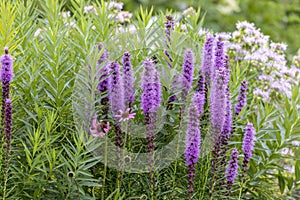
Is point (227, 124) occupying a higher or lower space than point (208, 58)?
lower

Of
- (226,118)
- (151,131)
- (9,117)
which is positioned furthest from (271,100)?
(9,117)

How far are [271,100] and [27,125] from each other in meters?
2.20

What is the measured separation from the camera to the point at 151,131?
6.93 ft

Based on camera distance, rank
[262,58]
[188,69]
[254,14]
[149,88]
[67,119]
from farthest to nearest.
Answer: [254,14] → [262,58] → [67,119] → [188,69] → [149,88]

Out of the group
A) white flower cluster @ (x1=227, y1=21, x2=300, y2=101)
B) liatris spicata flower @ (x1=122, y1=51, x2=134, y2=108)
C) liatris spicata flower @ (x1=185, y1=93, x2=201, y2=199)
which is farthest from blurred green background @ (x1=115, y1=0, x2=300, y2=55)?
liatris spicata flower @ (x1=185, y1=93, x2=201, y2=199)

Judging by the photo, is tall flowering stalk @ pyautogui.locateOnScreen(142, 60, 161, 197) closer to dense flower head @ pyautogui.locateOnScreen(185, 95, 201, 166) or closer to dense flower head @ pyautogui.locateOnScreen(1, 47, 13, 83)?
dense flower head @ pyautogui.locateOnScreen(185, 95, 201, 166)

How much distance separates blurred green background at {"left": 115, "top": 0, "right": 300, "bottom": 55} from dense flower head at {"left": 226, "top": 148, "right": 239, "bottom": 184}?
6480 millimetres

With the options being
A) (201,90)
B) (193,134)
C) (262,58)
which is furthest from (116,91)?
(262,58)

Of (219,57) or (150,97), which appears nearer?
(150,97)

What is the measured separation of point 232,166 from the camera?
2.30 m

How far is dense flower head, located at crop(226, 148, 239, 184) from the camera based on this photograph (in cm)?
228

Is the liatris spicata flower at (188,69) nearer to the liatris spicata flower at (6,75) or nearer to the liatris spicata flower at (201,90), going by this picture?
the liatris spicata flower at (201,90)

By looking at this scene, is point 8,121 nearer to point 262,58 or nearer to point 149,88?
point 149,88

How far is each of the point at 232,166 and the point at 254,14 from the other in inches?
294
